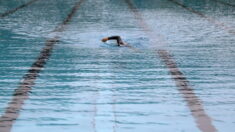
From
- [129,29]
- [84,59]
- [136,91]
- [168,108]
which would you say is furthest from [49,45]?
[168,108]

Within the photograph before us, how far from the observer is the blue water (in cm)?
205

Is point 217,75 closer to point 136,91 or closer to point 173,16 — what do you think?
point 136,91

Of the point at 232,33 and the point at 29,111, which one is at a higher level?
the point at 29,111

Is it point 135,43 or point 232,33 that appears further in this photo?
point 232,33

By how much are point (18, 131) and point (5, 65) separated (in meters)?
1.41

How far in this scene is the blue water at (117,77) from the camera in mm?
2053

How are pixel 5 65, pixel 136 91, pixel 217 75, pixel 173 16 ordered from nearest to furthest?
pixel 136 91, pixel 217 75, pixel 5 65, pixel 173 16

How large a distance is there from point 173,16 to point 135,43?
8.80 feet

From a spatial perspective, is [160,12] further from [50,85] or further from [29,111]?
[29,111]

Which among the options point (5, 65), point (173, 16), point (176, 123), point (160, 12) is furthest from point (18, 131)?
point (160, 12)

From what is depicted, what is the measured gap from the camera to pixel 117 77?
2.90 metres

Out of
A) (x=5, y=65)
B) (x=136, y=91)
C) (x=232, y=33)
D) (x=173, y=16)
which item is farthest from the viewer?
(x=173, y=16)

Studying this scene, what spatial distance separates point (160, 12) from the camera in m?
7.48

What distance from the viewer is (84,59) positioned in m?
3.47
